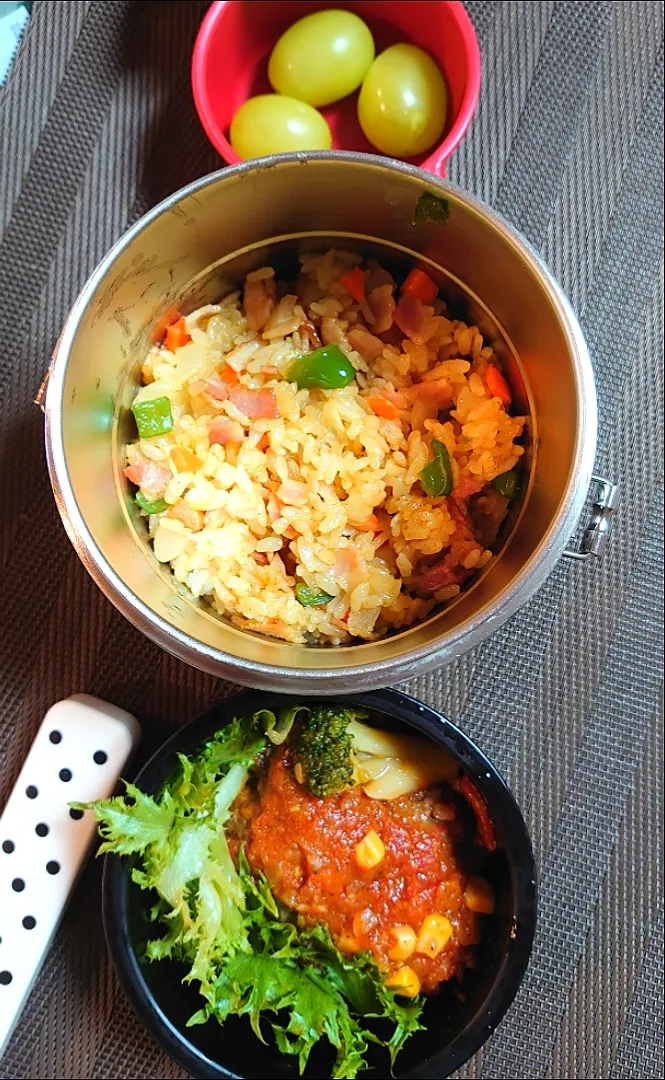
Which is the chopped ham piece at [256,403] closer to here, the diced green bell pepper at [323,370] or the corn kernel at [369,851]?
the diced green bell pepper at [323,370]

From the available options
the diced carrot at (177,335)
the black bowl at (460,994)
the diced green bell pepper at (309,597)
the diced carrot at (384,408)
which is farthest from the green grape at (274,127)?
the black bowl at (460,994)

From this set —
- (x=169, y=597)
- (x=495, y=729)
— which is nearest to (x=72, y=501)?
(x=169, y=597)

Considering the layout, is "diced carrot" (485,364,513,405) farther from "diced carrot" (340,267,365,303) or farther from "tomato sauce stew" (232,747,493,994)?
"tomato sauce stew" (232,747,493,994)

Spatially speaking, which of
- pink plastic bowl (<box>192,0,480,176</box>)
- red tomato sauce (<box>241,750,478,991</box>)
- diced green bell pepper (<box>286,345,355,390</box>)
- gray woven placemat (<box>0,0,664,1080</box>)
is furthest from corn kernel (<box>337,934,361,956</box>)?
pink plastic bowl (<box>192,0,480,176</box>)

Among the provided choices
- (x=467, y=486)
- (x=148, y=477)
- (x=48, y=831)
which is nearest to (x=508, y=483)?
(x=467, y=486)

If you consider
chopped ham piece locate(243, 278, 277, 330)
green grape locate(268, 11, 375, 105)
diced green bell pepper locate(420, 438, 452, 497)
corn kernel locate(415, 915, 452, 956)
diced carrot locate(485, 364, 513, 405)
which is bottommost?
corn kernel locate(415, 915, 452, 956)

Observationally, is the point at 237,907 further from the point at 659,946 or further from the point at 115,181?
the point at 115,181
